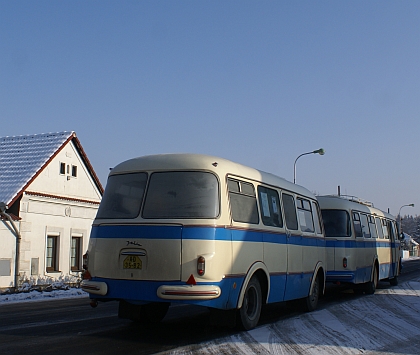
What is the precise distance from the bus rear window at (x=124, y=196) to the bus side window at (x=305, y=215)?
4.69 meters

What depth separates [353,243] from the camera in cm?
1661

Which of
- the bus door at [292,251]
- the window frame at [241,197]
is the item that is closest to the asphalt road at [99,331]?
the bus door at [292,251]

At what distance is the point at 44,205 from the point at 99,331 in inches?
641

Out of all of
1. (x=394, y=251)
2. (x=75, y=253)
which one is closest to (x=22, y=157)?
(x=75, y=253)

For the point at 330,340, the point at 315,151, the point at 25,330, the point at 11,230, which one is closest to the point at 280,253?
the point at 330,340

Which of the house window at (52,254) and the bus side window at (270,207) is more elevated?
the bus side window at (270,207)

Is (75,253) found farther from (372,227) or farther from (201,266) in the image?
(201,266)

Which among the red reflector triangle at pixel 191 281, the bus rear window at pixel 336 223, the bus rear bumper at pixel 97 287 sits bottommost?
the bus rear bumper at pixel 97 287

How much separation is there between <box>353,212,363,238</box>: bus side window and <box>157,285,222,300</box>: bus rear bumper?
9.49 meters

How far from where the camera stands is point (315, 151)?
32.0m

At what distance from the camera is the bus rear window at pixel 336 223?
16.5m

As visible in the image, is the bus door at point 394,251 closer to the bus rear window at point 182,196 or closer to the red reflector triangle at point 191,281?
the bus rear window at point 182,196

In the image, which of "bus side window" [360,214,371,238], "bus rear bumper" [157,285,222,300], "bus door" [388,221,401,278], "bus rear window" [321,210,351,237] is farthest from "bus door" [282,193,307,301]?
"bus door" [388,221,401,278]

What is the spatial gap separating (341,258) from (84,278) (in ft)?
28.9
